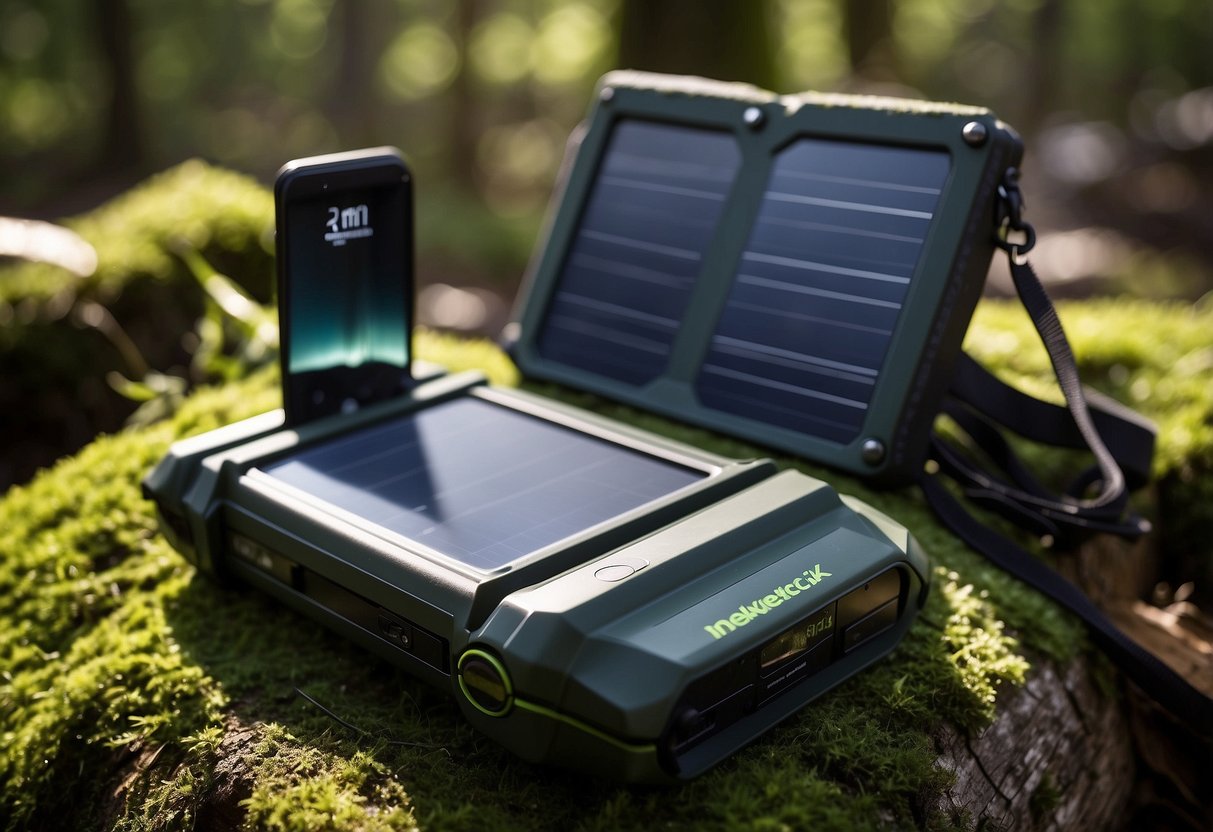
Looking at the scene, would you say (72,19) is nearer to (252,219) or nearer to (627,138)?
(252,219)

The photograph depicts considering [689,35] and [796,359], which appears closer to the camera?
[796,359]

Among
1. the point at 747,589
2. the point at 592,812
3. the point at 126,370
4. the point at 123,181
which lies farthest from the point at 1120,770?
the point at 123,181

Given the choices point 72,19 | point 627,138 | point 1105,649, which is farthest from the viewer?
point 72,19

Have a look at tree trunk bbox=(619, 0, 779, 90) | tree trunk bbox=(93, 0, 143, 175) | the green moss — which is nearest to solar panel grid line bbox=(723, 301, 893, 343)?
the green moss

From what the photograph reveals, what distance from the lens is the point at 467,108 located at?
1136 centimetres

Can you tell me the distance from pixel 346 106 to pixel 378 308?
13709 mm

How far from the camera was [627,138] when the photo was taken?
136 inches

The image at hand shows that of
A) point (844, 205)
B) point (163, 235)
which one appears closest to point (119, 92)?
point (163, 235)

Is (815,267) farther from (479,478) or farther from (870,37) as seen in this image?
(870,37)

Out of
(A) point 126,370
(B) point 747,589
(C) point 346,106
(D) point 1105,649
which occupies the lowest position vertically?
(C) point 346,106

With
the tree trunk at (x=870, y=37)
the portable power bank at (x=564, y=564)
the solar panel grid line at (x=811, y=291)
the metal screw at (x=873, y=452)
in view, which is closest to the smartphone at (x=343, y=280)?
the portable power bank at (x=564, y=564)

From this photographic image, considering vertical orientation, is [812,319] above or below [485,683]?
above

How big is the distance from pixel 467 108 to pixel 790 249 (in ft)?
29.5

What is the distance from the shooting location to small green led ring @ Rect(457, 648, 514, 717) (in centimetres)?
185
